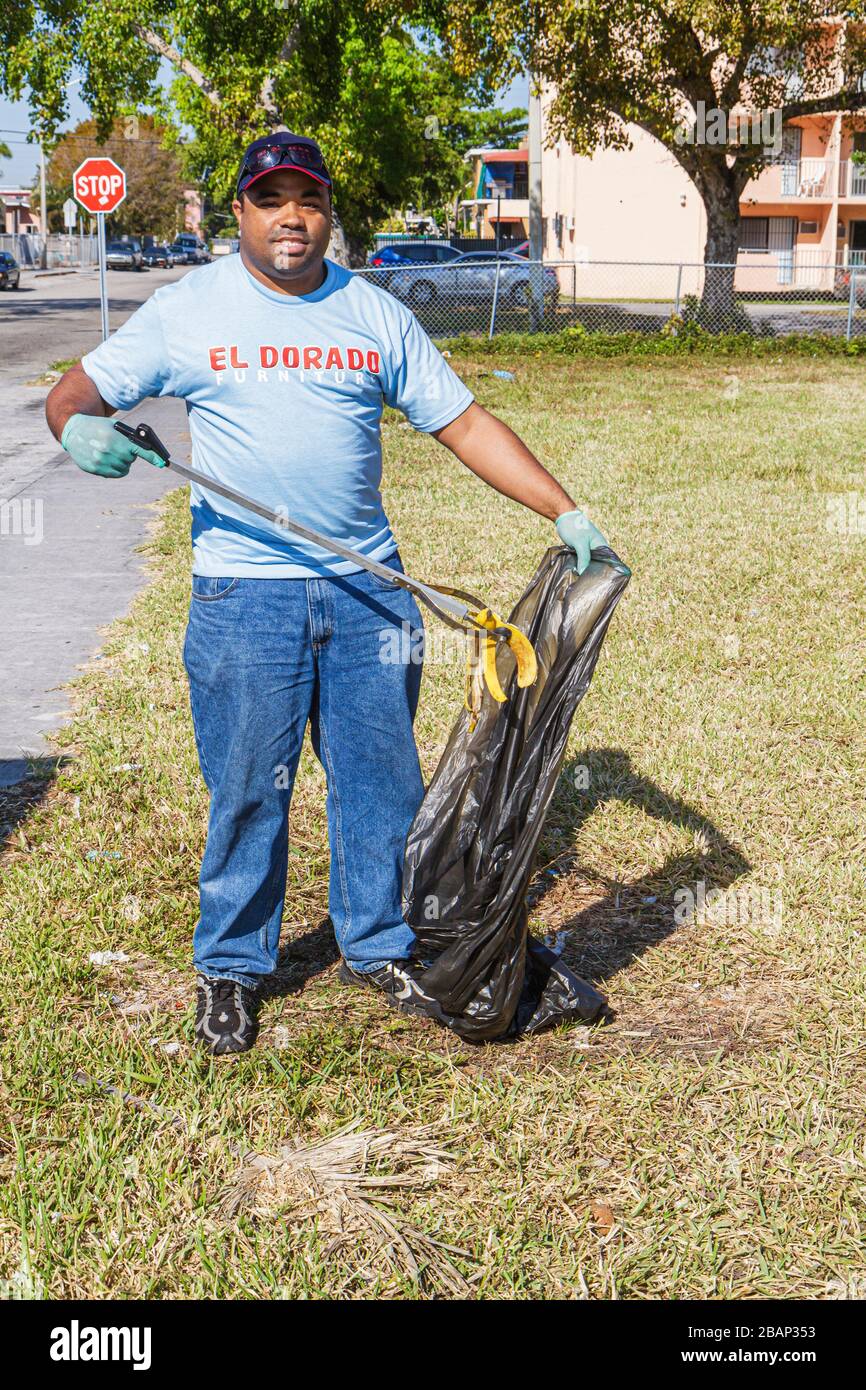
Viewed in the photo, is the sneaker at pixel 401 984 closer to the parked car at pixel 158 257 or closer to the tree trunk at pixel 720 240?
A: the tree trunk at pixel 720 240

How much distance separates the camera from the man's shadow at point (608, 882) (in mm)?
3703

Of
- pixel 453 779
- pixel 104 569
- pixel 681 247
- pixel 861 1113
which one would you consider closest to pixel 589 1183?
pixel 861 1113

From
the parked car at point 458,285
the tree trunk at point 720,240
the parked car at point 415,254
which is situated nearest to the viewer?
the tree trunk at point 720,240

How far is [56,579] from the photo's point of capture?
7863mm

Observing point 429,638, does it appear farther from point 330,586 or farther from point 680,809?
point 330,586

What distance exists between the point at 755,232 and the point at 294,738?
49956 millimetres

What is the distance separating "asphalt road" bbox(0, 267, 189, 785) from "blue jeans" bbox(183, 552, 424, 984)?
76.1 inches

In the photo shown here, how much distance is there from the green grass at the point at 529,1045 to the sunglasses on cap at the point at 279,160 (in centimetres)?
196

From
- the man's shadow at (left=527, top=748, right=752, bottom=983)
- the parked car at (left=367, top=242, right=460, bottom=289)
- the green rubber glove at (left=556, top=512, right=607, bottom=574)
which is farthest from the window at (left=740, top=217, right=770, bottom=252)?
the green rubber glove at (left=556, top=512, right=607, bottom=574)

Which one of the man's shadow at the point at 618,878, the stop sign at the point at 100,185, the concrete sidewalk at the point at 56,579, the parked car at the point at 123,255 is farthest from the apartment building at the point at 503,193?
the man's shadow at the point at 618,878

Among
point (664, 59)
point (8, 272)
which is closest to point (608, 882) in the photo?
point (664, 59)

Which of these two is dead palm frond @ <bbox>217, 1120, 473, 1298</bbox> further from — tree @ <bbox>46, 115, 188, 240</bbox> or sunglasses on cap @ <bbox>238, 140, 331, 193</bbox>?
tree @ <bbox>46, 115, 188, 240</bbox>

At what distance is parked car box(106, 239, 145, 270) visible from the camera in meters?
60.5

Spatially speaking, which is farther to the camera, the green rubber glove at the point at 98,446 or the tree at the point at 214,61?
the tree at the point at 214,61
